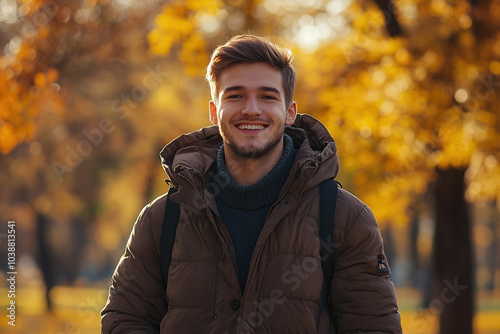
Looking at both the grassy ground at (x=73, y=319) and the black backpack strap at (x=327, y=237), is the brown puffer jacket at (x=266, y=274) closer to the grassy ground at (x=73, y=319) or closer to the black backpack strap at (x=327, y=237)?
the black backpack strap at (x=327, y=237)

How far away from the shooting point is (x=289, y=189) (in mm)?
3035

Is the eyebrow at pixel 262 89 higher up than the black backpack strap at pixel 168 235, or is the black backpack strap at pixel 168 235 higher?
the eyebrow at pixel 262 89

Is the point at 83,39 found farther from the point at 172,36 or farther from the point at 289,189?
the point at 289,189

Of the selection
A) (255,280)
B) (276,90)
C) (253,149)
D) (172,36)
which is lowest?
(255,280)

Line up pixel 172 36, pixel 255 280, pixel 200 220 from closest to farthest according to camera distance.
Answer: pixel 255 280
pixel 200 220
pixel 172 36

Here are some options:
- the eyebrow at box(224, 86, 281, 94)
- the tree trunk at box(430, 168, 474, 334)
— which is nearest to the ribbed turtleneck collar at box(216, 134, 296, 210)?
the eyebrow at box(224, 86, 281, 94)

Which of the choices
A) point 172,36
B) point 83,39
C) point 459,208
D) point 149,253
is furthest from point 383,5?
point 149,253

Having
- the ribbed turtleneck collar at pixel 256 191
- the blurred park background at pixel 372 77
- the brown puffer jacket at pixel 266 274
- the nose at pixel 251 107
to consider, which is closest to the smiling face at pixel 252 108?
the nose at pixel 251 107

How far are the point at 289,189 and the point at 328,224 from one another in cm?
26

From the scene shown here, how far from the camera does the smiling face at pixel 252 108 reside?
3197 millimetres

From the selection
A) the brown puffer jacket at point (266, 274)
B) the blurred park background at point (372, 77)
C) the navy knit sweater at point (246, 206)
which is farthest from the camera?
the blurred park background at point (372, 77)

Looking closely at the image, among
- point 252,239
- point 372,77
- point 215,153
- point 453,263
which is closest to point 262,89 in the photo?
point 215,153

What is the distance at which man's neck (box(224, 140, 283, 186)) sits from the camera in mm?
3256

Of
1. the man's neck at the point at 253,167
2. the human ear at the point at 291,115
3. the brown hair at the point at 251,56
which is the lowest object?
the man's neck at the point at 253,167
